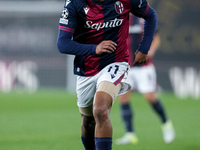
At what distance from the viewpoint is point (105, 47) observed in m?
4.45

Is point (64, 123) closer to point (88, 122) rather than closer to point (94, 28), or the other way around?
point (88, 122)

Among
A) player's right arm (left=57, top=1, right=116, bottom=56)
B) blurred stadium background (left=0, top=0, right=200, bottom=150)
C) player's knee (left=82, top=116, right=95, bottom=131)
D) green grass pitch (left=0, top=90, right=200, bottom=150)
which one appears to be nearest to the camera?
player's right arm (left=57, top=1, right=116, bottom=56)

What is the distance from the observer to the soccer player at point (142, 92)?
7328 millimetres

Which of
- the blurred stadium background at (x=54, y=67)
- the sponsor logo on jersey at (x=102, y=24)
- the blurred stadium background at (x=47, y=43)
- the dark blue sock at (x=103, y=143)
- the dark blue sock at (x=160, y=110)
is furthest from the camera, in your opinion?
the blurred stadium background at (x=47, y=43)

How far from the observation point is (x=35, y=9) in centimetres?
1714

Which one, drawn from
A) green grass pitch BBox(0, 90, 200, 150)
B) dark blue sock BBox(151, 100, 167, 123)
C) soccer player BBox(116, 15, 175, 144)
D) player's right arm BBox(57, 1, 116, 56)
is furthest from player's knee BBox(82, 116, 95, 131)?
dark blue sock BBox(151, 100, 167, 123)

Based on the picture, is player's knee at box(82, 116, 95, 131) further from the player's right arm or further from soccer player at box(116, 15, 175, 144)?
soccer player at box(116, 15, 175, 144)

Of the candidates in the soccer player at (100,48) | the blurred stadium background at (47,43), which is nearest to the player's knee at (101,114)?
the soccer player at (100,48)

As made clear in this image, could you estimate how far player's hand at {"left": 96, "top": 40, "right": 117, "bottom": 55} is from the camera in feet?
14.6

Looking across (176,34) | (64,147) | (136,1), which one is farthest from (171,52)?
(136,1)

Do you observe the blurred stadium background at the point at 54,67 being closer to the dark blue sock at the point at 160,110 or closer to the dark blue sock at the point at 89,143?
the dark blue sock at the point at 160,110

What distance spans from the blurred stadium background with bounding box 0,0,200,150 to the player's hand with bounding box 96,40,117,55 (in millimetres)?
4710

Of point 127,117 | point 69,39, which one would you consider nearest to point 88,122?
point 69,39

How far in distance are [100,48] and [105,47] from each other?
1.7 inches
